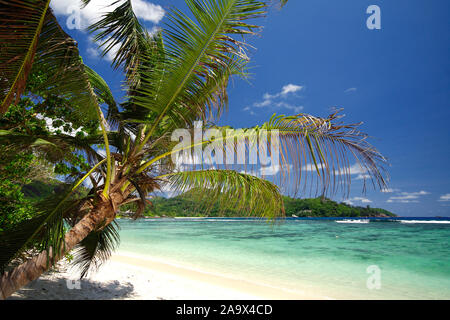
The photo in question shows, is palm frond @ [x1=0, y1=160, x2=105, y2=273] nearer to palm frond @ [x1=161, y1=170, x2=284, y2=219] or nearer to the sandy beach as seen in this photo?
palm frond @ [x1=161, y1=170, x2=284, y2=219]

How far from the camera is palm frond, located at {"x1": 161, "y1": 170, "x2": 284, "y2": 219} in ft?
10.8

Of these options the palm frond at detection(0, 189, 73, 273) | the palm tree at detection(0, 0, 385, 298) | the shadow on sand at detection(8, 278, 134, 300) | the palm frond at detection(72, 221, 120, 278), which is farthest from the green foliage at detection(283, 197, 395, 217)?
the shadow on sand at detection(8, 278, 134, 300)

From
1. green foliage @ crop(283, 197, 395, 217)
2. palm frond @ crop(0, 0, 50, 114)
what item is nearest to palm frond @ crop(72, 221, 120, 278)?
palm frond @ crop(0, 0, 50, 114)

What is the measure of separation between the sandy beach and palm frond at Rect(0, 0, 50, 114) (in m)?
3.83

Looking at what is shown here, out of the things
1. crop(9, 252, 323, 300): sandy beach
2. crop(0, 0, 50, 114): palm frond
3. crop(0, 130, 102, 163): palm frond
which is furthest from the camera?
crop(9, 252, 323, 300): sandy beach

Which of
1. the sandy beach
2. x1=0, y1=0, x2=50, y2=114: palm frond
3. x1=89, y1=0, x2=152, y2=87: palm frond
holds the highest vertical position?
x1=89, y1=0, x2=152, y2=87: palm frond

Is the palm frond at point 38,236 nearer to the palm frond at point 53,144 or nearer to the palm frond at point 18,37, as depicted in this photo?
the palm frond at point 53,144

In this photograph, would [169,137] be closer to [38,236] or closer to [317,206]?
[38,236]

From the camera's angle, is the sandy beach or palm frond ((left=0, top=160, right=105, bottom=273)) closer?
palm frond ((left=0, top=160, right=105, bottom=273))

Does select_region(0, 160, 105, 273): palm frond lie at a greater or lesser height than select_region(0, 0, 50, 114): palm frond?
lesser

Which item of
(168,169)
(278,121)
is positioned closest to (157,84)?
(278,121)

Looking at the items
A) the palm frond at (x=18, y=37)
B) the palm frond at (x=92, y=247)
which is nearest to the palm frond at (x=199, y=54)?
the palm frond at (x=18, y=37)

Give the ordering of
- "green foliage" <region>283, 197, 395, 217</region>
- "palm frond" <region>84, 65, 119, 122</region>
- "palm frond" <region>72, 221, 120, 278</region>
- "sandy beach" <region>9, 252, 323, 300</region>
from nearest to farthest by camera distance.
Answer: "green foliage" <region>283, 197, 395, 217</region> → "palm frond" <region>84, 65, 119, 122</region> → "palm frond" <region>72, 221, 120, 278</region> → "sandy beach" <region>9, 252, 323, 300</region>

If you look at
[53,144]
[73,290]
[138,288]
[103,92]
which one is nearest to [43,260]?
[53,144]
